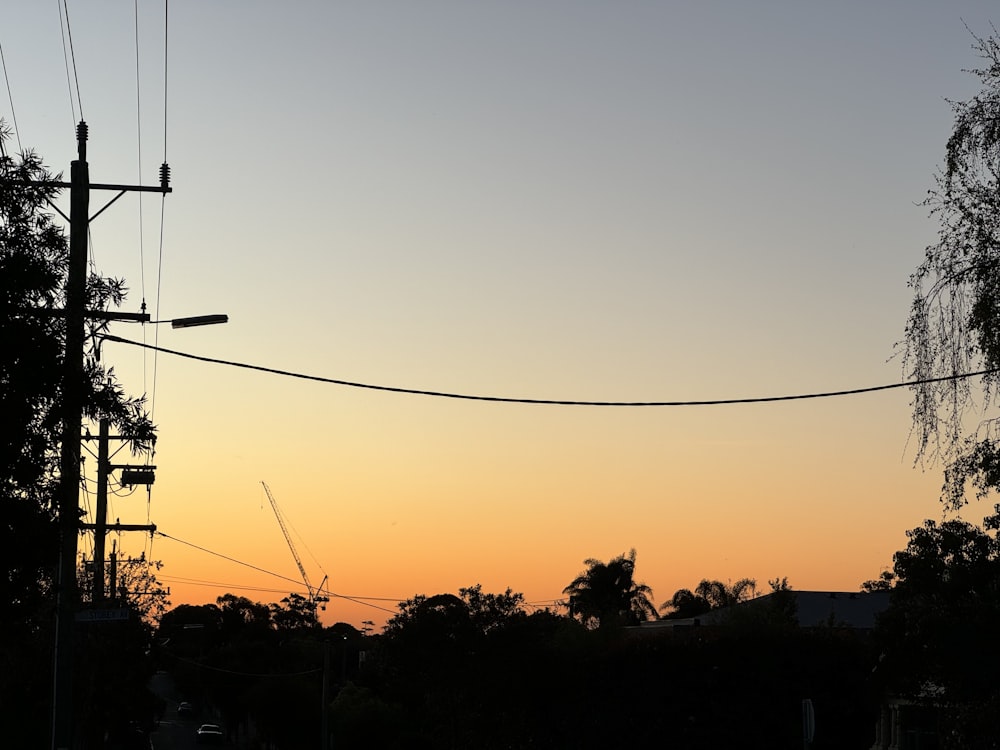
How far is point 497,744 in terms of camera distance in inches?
2415

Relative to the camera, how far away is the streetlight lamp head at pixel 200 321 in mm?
23234

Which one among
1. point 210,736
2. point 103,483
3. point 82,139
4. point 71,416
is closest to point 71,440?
point 71,416

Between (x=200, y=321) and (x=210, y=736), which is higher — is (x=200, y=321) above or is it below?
above

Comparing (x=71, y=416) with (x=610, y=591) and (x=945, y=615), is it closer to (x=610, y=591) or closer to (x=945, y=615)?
(x=945, y=615)

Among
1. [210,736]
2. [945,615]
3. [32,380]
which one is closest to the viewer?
[32,380]

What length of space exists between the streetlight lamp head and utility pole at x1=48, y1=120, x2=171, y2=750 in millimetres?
903

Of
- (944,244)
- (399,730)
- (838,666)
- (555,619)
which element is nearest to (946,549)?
(838,666)

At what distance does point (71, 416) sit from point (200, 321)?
176 inches

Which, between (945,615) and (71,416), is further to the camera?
(945,615)

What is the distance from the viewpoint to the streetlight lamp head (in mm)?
23234

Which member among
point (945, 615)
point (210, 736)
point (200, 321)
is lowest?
point (210, 736)

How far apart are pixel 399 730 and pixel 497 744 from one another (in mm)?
21375

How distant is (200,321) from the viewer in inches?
918

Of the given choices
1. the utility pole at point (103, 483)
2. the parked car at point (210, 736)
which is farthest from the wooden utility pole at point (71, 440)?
the parked car at point (210, 736)
